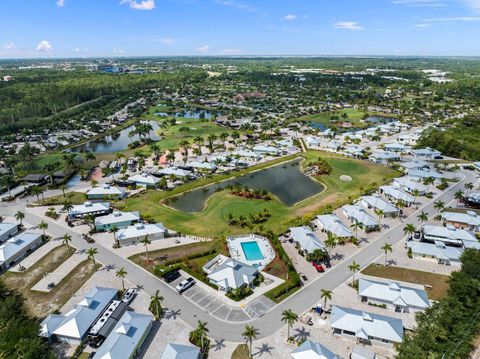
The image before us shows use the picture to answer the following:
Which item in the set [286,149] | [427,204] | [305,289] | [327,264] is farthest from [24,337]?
[286,149]

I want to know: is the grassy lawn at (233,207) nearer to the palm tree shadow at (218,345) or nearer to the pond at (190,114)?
the palm tree shadow at (218,345)

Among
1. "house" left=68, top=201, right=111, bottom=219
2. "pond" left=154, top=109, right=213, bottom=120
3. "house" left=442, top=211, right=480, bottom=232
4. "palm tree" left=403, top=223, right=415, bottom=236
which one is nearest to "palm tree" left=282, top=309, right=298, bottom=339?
"palm tree" left=403, top=223, right=415, bottom=236

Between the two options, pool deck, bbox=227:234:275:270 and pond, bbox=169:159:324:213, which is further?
pond, bbox=169:159:324:213

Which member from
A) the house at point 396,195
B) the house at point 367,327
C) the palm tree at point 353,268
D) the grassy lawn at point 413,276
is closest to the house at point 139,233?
the palm tree at point 353,268

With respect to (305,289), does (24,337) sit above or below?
above

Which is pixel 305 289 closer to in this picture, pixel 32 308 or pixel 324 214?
pixel 324 214

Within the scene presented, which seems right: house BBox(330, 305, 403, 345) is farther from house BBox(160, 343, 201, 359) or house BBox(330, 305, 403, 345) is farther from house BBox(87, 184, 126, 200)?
house BBox(87, 184, 126, 200)

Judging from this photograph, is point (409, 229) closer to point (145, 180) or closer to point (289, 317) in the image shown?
point (289, 317)
